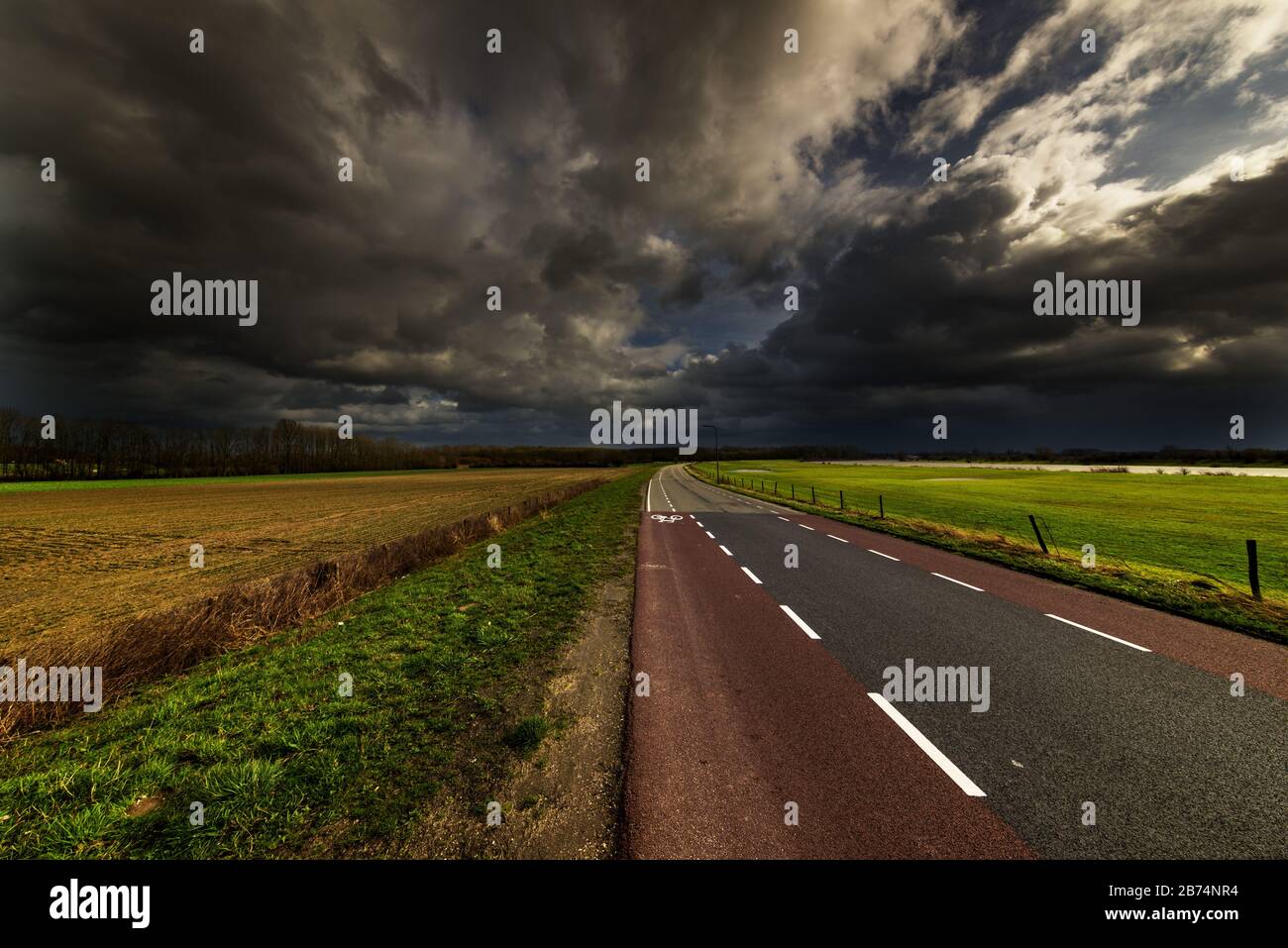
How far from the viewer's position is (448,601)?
9.46 meters

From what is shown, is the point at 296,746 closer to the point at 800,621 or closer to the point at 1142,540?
the point at 800,621

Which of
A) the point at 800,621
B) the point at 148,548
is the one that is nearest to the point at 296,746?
the point at 800,621

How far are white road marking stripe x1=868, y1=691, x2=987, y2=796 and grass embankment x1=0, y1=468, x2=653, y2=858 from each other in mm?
3715

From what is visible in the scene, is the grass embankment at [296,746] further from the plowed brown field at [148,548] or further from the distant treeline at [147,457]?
the distant treeline at [147,457]

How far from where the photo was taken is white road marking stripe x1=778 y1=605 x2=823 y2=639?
7264 millimetres

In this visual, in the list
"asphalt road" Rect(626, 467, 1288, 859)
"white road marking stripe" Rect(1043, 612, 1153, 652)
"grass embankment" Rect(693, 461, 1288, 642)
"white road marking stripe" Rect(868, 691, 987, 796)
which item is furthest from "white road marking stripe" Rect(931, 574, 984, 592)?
"white road marking stripe" Rect(868, 691, 987, 796)

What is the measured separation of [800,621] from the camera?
792 centimetres

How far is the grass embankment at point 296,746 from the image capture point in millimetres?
3355

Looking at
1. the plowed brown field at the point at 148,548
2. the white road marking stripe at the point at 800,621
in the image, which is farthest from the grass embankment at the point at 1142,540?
the plowed brown field at the point at 148,548

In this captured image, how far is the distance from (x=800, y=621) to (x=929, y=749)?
3.68 meters

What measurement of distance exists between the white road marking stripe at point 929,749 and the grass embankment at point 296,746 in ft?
12.2

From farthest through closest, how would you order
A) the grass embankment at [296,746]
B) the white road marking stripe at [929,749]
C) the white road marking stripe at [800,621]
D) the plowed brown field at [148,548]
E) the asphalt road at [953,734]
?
1. the plowed brown field at [148,548]
2. the white road marking stripe at [800,621]
3. the white road marking stripe at [929,749]
4. the grass embankment at [296,746]
5. the asphalt road at [953,734]

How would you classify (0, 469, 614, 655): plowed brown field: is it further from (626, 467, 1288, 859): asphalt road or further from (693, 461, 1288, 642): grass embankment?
(693, 461, 1288, 642): grass embankment
